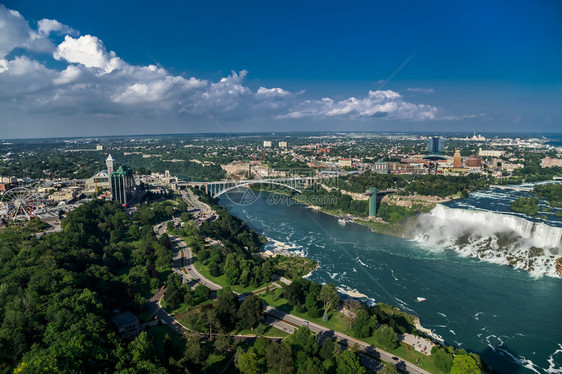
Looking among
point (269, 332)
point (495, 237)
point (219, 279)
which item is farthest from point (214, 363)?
point (495, 237)

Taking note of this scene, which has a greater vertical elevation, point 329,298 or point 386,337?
point 329,298

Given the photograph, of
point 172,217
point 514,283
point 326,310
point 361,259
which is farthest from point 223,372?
point 172,217

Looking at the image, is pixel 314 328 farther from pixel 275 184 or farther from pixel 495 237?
pixel 275 184

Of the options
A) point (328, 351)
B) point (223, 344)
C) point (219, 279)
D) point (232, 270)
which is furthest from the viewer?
point (219, 279)

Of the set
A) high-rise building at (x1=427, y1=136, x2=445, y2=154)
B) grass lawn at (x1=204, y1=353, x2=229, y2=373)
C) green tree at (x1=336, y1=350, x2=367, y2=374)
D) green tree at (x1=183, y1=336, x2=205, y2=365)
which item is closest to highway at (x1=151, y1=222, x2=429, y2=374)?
green tree at (x1=336, y1=350, x2=367, y2=374)

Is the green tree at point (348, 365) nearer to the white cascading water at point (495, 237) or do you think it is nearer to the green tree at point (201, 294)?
the green tree at point (201, 294)

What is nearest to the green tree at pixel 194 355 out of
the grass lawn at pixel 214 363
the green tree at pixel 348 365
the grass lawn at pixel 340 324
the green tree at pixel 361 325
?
the grass lawn at pixel 214 363
